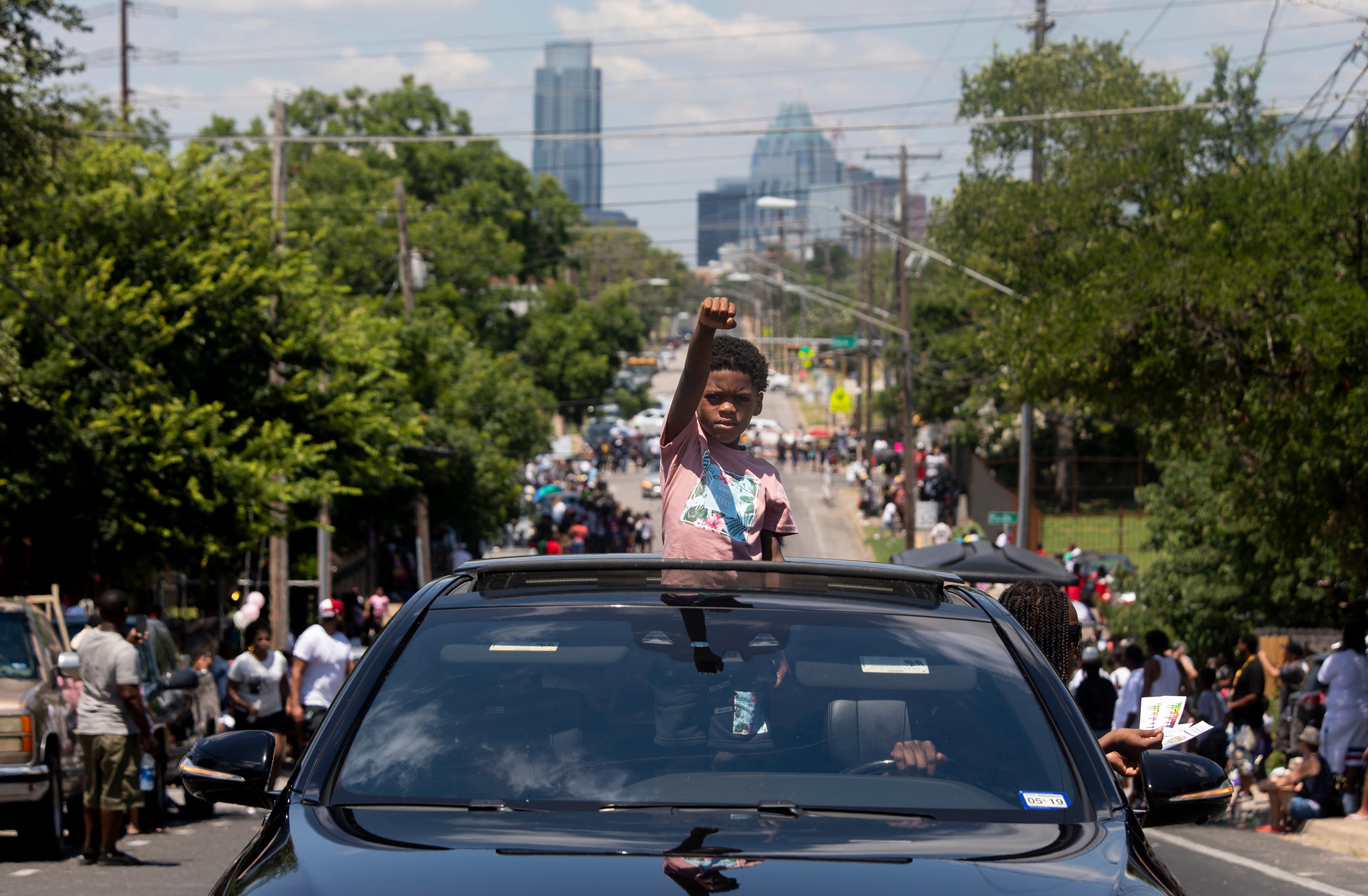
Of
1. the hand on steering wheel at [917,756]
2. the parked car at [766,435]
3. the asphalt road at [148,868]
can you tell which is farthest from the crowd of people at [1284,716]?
the parked car at [766,435]

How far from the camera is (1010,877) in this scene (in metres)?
2.78

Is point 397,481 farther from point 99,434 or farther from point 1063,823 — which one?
point 1063,823

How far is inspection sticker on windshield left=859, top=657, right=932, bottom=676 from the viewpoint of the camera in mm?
3570

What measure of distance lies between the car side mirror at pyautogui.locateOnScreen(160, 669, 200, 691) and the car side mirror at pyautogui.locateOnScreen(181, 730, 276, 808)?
820cm

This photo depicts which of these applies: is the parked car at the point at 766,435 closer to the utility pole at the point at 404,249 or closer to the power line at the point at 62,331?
the utility pole at the point at 404,249

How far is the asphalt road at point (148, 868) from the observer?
29.7 ft

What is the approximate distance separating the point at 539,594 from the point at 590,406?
58.5 metres

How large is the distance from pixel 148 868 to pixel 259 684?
400 cm

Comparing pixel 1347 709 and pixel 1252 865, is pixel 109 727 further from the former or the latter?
pixel 1347 709

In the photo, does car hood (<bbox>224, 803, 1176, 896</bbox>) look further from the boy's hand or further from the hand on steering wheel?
the boy's hand

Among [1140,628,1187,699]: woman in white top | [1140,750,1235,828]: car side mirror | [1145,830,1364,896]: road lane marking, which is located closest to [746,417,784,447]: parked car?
[1140,628,1187,699]: woman in white top

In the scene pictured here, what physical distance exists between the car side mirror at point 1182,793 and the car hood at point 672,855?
0.51m

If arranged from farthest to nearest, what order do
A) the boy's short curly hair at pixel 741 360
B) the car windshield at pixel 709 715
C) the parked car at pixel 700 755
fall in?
the boy's short curly hair at pixel 741 360 → the car windshield at pixel 709 715 → the parked car at pixel 700 755

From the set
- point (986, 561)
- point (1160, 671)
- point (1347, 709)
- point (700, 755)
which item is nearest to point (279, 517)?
point (986, 561)
